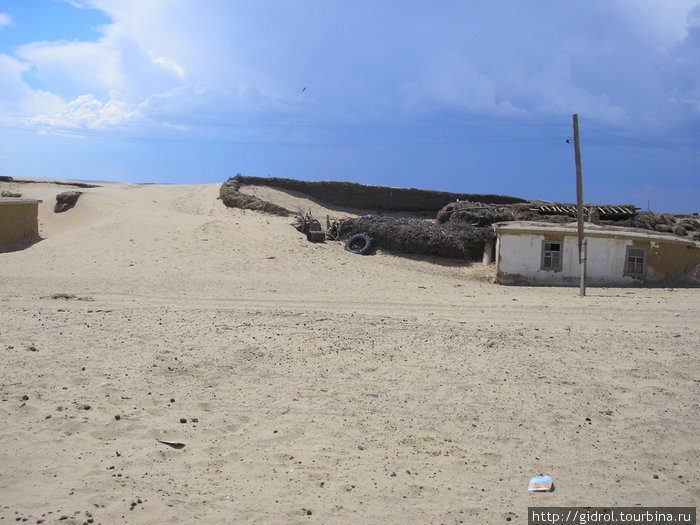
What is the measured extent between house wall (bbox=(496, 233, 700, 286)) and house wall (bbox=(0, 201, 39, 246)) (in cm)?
1564

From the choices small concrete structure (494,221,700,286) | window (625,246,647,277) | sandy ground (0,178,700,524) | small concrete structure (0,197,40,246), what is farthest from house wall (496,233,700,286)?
small concrete structure (0,197,40,246)

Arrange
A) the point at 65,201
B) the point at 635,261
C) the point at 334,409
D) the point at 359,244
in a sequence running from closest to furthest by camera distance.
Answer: the point at 334,409, the point at 635,261, the point at 359,244, the point at 65,201

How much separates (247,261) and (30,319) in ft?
27.7

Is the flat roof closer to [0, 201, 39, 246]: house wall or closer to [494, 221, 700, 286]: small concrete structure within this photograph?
[494, 221, 700, 286]: small concrete structure

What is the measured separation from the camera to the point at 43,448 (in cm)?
458

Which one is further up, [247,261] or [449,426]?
[247,261]

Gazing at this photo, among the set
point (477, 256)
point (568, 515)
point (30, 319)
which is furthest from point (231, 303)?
point (477, 256)

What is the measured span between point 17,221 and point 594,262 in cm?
1868

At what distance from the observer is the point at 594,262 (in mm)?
17750

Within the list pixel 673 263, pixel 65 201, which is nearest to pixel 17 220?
pixel 65 201

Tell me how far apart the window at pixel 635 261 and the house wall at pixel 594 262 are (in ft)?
0.39

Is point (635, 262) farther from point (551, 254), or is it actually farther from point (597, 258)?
point (551, 254)

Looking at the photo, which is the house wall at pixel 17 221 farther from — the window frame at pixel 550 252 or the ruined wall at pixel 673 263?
the ruined wall at pixel 673 263

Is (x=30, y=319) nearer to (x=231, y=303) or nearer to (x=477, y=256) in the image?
(x=231, y=303)
